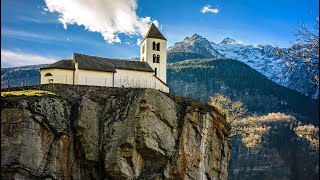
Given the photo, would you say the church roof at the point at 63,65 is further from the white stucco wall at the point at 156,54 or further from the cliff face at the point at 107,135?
the white stucco wall at the point at 156,54

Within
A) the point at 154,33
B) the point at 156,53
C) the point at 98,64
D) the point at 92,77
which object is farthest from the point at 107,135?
the point at 154,33

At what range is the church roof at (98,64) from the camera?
56531 millimetres

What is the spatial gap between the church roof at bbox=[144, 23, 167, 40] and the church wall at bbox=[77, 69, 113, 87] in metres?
14.5

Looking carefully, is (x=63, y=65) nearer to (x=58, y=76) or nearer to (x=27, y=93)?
(x=58, y=76)

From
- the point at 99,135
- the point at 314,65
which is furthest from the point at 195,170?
the point at 314,65

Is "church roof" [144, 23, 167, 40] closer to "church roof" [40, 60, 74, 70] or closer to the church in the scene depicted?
the church

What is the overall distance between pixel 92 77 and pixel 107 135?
12.0m

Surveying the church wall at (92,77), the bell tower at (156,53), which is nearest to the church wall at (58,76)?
the church wall at (92,77)

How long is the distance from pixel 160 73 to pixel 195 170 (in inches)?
938

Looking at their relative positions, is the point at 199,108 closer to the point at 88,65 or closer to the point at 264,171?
the point at 88,65

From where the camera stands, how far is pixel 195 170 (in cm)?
4816

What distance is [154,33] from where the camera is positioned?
6988cm

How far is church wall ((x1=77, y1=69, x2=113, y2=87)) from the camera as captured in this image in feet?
183

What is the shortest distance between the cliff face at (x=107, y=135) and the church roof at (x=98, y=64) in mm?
7679
